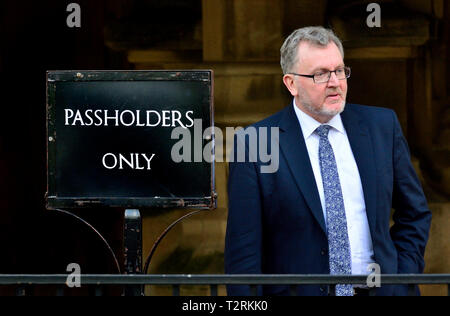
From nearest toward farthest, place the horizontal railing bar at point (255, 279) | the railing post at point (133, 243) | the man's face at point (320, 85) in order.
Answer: the horizontal railing bar at point (255, 279) → the railing post at point (133, 243) → the man's face at point (320, 85)

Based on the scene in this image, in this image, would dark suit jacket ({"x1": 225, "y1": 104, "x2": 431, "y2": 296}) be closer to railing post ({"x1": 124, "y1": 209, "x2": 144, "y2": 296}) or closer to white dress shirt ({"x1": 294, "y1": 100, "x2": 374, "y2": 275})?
white dress shirt ({"x1": 294, "y1": 100, "x2": 374, "y2": 275})

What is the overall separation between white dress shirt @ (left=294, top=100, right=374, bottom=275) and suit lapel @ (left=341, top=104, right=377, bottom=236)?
29 mm

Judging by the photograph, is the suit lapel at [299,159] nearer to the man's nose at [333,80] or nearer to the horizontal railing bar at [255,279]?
the man's nose at [333,80]

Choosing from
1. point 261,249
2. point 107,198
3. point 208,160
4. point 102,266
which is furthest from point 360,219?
point 102,266

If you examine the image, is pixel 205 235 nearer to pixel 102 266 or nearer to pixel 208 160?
pixel 102 266

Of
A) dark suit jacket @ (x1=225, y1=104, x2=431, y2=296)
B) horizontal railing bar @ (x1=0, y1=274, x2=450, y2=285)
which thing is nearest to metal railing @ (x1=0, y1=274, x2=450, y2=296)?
horizontal railing bar @ (x1=0, y1=274, x2=450, y2=285)

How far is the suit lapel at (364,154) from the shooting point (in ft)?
12.4

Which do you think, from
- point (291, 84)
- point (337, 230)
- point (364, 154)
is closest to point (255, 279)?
point (337, 230)

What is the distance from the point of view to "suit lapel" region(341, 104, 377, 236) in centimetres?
379

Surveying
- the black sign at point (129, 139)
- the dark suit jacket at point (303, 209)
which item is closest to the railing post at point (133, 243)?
the black sign at point (129, 139)

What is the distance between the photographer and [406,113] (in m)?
6.66

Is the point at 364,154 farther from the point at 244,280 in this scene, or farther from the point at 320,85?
the point at 244,280

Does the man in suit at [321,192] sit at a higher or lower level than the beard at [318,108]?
lower

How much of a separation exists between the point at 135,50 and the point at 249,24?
A: 880 millimetres
